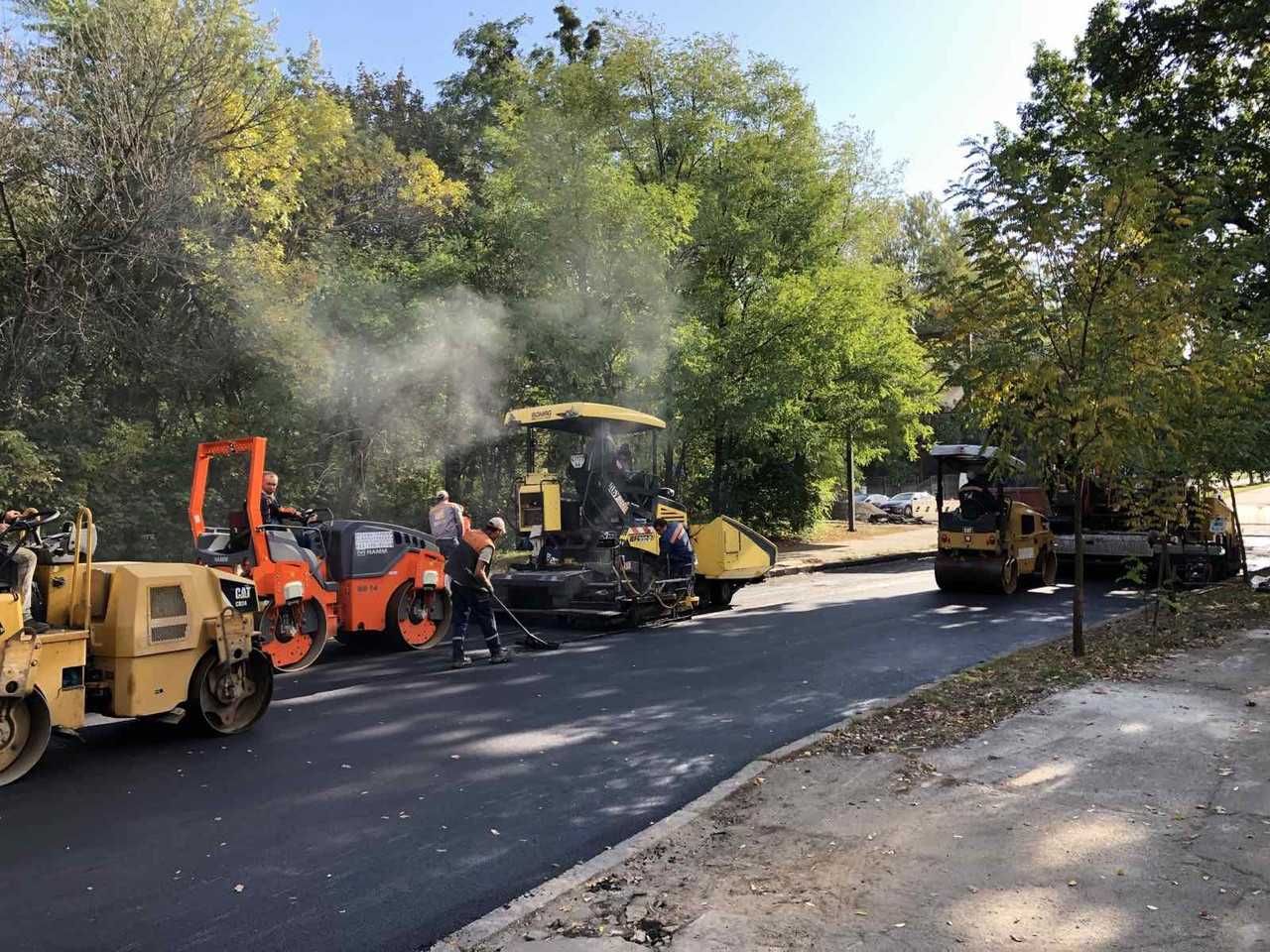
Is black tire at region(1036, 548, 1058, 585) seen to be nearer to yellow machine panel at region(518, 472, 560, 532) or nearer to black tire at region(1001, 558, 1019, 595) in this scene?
black tire at region(1001, 558, 1019, 595)

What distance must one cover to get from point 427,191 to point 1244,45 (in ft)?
51.0

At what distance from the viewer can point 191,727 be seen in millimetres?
6801

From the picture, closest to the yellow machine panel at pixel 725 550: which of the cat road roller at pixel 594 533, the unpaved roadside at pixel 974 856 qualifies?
the cat road roller at pixel 594 533

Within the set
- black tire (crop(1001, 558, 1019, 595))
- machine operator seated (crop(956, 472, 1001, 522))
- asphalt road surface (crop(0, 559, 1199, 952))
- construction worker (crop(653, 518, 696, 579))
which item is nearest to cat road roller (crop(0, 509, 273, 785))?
asphalt road surface (crop(0, 559, 1199, 952))

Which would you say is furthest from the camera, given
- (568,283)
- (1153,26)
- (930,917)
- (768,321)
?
(768,321)

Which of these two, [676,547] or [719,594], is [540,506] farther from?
[719,594]

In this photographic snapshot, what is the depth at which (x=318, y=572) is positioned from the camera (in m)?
9.67

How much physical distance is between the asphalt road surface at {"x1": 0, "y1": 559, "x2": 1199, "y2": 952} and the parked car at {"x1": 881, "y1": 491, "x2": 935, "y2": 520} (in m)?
29.4

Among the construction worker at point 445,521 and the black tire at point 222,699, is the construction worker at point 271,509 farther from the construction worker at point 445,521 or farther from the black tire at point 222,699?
the construction worker at point 445,521

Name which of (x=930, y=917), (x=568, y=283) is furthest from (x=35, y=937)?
(x=568, y=283)

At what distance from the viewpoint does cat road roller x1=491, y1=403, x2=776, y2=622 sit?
12.0 m

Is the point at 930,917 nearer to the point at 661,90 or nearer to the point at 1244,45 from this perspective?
the point at 1244,45

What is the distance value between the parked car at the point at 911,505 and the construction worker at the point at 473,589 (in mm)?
31078

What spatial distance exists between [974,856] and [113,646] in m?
5.11
